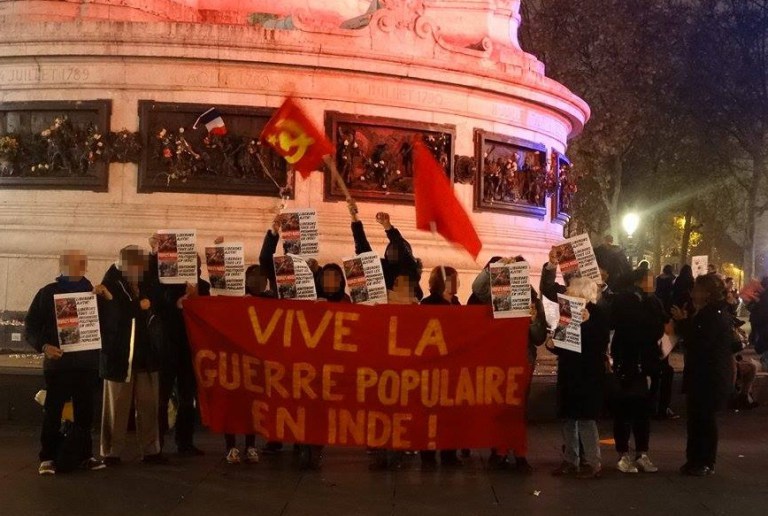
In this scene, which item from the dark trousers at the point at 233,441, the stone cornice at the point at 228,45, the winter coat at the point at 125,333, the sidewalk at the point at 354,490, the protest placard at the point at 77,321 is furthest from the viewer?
the stone cornice at the point at 228,45

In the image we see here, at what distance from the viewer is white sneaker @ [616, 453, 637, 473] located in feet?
30.3

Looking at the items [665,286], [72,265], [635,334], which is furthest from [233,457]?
[665,286]

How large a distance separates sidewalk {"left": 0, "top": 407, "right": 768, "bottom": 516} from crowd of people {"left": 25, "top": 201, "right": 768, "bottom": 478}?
0.22 metres

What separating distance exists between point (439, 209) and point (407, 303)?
109 cm

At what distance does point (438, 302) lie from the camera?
31.1ft

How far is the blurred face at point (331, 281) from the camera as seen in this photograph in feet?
31.3

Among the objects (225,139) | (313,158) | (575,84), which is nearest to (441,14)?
(225,139)

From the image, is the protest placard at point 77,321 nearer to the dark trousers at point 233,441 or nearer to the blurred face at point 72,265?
the blurred face at point 72,265

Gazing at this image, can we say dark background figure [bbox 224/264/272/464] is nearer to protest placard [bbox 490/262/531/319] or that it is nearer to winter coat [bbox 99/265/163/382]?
winter coat [bbox 99/265/163/382]

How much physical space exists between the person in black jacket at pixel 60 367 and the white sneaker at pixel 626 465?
4.43 m

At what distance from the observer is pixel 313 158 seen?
10516 millimetres

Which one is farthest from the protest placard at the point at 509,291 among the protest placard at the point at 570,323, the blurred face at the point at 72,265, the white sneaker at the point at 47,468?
the white sneaker at the point at 47,468

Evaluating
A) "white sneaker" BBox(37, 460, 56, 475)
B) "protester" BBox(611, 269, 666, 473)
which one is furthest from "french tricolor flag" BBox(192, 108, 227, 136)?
"protester" BBox(611, 269, 666, 473)

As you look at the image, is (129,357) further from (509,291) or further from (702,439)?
(702,439)
